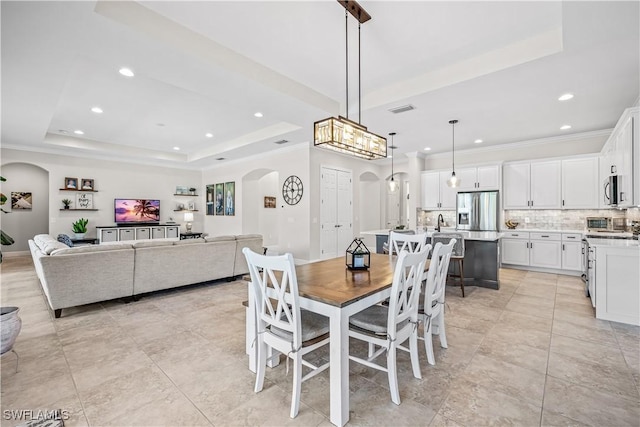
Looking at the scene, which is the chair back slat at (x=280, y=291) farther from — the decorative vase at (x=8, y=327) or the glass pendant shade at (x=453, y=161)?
the glass pendant shade at (x=453, y=161)

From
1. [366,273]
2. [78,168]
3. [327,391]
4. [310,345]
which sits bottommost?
[327,391]

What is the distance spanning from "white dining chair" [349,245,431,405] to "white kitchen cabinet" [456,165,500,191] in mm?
5324

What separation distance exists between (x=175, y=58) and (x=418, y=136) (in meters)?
4.54

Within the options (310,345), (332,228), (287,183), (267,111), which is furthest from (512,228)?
(310,345)

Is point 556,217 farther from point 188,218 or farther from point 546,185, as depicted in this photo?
point 188,218

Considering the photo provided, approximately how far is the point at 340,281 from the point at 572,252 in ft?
18.3

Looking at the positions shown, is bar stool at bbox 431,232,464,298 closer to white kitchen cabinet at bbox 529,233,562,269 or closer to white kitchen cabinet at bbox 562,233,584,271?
white kitchen cabinet at bbox 529,233,562,269

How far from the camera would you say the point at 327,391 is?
205 cm

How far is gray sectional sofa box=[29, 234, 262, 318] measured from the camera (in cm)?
342

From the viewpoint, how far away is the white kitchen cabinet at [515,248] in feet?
19.3

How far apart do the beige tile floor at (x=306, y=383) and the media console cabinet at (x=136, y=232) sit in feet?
16.6

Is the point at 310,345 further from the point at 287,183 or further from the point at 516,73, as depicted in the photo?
the point at 287,183

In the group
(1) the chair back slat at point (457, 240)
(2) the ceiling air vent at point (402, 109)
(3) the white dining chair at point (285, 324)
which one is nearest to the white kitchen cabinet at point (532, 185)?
(1) the chair back slat at point (457, 240)

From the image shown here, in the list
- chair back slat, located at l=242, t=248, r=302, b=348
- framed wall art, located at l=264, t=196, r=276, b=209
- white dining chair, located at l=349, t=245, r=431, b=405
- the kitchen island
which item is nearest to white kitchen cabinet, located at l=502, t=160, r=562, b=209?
the kitchen island
